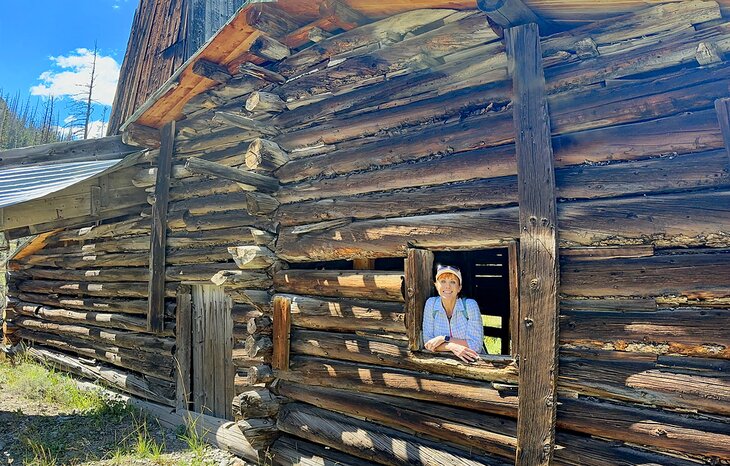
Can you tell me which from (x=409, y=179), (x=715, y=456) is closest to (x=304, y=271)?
(x=409, y=179)

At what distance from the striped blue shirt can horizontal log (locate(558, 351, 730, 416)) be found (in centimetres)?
72

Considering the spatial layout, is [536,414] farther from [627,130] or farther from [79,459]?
[79,459]

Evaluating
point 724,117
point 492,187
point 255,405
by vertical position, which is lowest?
point 255,405

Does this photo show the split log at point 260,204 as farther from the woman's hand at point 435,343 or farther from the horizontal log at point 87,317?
the horizontal log at point 87,317

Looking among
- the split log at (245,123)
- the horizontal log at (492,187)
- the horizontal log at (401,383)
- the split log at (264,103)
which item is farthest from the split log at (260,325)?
the split log at (264,103)

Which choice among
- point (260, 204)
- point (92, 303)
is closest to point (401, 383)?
point (260, 204)

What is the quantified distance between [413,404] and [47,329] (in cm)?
922

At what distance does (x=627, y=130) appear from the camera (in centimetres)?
327

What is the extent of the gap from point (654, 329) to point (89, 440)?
250 inches

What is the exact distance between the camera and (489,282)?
816 cm

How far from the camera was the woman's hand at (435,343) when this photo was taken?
384 centimetres

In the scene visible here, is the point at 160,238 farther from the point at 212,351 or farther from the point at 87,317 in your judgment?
the point at 87,317

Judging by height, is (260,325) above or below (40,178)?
below

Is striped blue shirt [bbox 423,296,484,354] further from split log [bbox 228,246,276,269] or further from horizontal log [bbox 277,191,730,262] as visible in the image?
split log [bbox 228,246,276,269]
